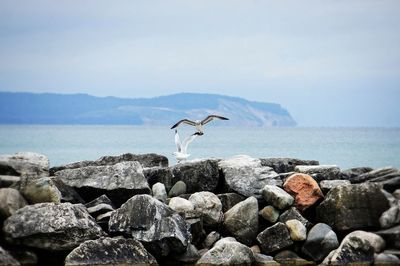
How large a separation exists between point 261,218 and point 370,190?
234cm

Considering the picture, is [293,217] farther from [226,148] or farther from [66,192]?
[226,148]

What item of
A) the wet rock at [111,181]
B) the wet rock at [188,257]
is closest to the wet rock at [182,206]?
the wet rock at [111,181]

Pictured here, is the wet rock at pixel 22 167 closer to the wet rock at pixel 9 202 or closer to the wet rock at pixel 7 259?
the wet rock at pixel 9 202

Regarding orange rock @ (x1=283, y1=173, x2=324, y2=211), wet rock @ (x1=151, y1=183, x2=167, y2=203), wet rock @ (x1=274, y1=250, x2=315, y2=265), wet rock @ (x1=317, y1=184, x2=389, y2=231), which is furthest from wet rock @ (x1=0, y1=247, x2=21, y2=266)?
wet rock @ (x1=317, y1=184, x2=389, y2=231)

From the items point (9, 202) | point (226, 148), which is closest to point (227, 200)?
point (9, 202)

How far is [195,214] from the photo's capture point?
728 inches

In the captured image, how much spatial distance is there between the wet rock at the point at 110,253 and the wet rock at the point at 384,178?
18.7 ft

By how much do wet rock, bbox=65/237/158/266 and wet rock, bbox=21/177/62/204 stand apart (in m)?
1.55

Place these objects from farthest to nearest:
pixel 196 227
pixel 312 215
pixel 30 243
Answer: pixel 312 215
pixel 196 227
pixel 30 243

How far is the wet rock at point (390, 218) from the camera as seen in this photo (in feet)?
60.5

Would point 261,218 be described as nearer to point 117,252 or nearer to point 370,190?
point 370,190

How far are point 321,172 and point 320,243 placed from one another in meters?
2.65

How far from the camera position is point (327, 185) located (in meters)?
19.8

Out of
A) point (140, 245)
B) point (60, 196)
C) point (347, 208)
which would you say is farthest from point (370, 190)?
point (60, 196)
